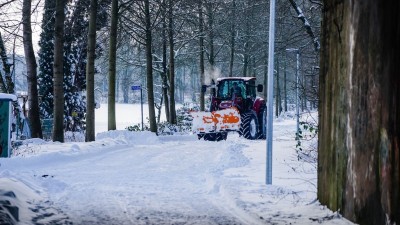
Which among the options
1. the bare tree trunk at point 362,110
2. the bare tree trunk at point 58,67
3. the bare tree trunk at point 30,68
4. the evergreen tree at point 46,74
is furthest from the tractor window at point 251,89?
the bare tree trunk at point 362,110

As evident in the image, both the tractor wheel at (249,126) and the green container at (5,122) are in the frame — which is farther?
the tractor wheel at (249,126)

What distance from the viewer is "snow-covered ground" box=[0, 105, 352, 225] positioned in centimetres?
584

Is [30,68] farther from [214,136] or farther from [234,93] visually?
[234,93]

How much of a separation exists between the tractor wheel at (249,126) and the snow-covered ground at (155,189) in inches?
215

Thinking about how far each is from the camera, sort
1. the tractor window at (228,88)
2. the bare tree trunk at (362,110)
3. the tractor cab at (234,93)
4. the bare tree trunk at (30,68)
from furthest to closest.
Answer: the tractor window at (228,88) < the tractor cab at (234,93) < the bare tree trunk at (30,68) < the bare tree trunk at (362,110)

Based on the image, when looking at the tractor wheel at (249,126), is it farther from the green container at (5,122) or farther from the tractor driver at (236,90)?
the green container at (5,122)

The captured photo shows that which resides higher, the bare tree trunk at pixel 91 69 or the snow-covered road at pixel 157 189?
the bare tree trunk at pixel 91 69

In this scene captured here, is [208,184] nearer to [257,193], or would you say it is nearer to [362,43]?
[257,193]

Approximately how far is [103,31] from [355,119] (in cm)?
1985

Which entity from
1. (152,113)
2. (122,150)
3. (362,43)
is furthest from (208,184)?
(152,113)

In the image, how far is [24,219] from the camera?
17.9 ft

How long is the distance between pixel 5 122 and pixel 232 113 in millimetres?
10072

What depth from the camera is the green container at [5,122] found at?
982 cm

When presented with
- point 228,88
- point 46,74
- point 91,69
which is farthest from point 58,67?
point 46,74
